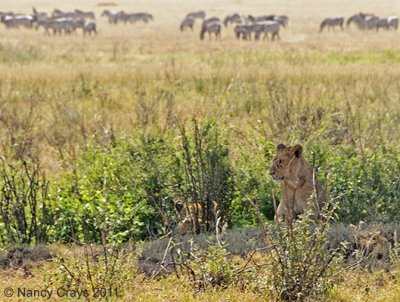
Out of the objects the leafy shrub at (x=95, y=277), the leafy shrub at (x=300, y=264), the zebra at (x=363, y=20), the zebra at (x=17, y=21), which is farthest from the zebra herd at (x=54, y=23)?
the leafy shrub at (x=300, y=264)

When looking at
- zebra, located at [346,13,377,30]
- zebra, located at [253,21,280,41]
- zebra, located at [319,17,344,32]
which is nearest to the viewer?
zebra, located at [253,21,280,41]

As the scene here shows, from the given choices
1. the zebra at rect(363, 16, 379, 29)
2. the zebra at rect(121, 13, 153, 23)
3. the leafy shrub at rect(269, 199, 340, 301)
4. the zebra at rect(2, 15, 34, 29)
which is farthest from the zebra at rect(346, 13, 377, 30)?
the leafy shrub at rect(269, 199, 340, 301)

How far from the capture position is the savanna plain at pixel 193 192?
5.88 meters

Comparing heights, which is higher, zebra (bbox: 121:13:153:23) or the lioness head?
the lioness head

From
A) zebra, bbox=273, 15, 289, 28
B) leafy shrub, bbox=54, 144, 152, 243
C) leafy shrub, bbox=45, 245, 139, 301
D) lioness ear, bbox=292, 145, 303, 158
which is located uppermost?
lioness ear, bbox=292, 145, 303, 158

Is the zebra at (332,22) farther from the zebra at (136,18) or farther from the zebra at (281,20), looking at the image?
the zebra at (136,18)

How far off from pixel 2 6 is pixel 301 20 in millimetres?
37450

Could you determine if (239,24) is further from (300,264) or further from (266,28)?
(300,264)

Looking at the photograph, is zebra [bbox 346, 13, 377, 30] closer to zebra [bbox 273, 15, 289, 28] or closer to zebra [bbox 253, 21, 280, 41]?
zebra [bbox 273, 15, 289, 28]

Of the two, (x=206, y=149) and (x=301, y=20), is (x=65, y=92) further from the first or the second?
(x=301, y=20)

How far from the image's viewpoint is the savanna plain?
588 centimetres

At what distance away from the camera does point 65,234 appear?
816cm

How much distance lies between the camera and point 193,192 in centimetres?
818

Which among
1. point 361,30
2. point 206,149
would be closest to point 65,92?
point 206,149
